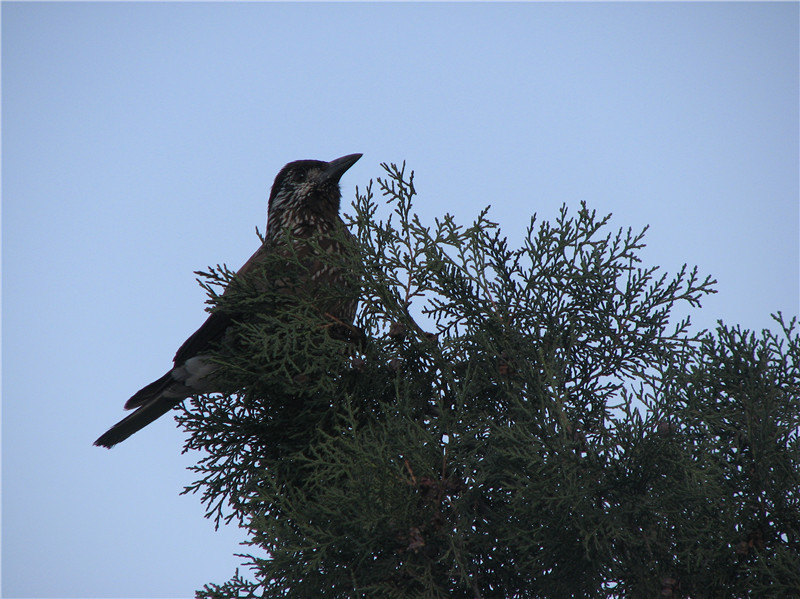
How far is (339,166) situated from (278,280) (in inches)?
77.2

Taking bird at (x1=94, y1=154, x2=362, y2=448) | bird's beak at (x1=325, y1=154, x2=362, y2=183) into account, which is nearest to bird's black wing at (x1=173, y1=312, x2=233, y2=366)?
bird at (x1=94, y1=154, x2=362, y2=448)

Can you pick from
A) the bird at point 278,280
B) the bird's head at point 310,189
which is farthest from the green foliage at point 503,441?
the bird's head at point 310,189

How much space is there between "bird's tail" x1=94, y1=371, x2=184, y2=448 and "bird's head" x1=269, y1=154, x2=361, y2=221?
1.57 m

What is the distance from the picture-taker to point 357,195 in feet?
9.73

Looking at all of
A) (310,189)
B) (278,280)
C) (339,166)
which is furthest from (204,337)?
(339,166)

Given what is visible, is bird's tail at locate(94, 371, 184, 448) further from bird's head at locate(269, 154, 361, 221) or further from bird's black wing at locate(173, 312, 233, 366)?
bird's head at locate(269, 154, 361, 221)

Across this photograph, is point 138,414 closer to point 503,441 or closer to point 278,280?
point 278,280

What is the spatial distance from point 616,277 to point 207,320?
2.22 metres

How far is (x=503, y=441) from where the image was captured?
2.35 meters

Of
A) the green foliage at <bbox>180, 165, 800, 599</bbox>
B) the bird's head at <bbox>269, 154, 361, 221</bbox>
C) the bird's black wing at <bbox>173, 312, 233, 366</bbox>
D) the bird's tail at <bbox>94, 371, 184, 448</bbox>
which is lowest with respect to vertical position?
the green foliage at <bbox>180, 165, 800, 599</bbox>

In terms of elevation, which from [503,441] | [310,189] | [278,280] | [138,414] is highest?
[310,189]

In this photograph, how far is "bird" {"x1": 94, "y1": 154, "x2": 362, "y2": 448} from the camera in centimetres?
318

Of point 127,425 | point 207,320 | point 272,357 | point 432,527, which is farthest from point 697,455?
point 127,425

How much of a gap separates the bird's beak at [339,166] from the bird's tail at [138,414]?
6.46 ft
